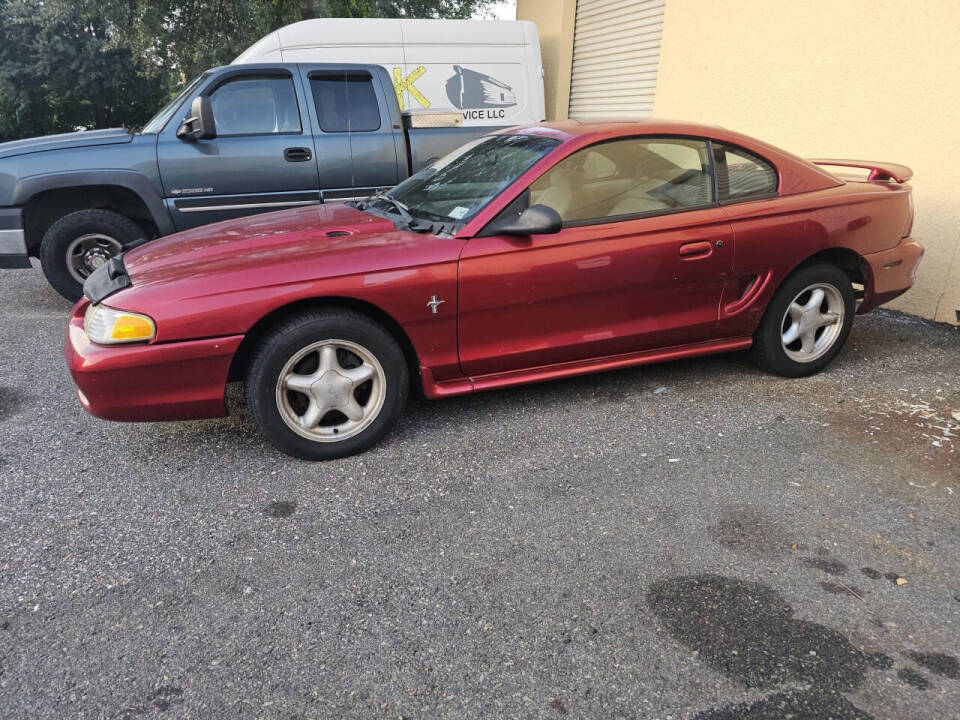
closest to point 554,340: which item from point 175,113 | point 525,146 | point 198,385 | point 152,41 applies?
point 525,146

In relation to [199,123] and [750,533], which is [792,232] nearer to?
[750,533]

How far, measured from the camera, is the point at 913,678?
81.9 inches

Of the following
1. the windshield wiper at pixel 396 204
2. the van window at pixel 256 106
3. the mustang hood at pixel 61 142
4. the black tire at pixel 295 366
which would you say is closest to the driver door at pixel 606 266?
the black tire at pixel 295 366

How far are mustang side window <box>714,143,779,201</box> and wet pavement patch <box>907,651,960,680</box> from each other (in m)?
2.48

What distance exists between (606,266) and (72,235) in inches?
176

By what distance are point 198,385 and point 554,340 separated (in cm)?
169

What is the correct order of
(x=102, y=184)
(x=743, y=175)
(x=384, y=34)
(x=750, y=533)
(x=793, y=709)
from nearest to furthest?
(x=793, y=709) < (x=750, y=533) < (x=743, y=175) < (x=102, y=184) < (x=384, y=34)

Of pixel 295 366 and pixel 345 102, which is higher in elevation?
pixel 345 102

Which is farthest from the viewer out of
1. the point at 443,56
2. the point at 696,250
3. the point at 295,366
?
the point at 443,56

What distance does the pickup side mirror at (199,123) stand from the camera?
5703mm

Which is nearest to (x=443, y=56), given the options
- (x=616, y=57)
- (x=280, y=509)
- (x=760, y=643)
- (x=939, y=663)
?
(x=616, y=57)

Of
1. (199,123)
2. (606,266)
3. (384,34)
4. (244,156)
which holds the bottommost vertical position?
(606,266)

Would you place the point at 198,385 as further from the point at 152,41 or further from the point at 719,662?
the point at 152,41

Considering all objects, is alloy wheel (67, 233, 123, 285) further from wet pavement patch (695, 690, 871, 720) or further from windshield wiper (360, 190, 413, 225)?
wet pavement patch (695, 690, 871, 720)
